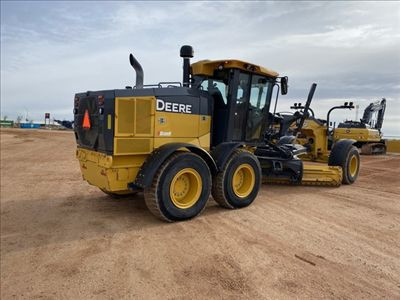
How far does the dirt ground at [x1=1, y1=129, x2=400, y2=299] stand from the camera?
12.0 ft

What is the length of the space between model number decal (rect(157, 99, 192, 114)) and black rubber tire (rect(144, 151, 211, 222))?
76 cm

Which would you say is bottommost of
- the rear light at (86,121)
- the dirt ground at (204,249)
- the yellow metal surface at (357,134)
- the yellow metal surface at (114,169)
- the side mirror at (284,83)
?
the dirt ground at (204,249)

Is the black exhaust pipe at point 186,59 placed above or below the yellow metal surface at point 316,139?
above

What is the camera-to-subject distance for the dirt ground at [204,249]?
144 inches

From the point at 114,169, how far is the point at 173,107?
1.42m

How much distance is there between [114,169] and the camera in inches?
217

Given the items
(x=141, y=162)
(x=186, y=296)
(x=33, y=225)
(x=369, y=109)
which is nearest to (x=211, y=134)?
(x=141, y=162)

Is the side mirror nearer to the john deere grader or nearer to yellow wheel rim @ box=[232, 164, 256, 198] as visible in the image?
the john deere grader

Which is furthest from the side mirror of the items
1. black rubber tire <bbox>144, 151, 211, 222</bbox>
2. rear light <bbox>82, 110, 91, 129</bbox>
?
rear light <bbox>82, 110, 91, 129</bbox>

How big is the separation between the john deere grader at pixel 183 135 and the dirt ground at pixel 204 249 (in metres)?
0.48

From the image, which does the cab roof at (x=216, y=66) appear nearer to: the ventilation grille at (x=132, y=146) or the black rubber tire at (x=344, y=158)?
the ventilation grille at (x=132, y=146)

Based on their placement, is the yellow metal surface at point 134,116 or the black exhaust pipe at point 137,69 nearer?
the yellow metal surface at point 134,116

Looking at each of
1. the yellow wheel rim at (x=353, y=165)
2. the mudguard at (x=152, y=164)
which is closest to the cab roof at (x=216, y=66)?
the mudguard at (x=152, y=164)

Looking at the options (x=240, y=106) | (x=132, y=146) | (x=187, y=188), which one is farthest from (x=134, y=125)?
(x=240, y=106)
